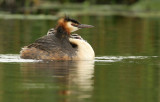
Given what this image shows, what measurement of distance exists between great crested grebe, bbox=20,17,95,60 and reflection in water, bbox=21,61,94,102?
1.38ft

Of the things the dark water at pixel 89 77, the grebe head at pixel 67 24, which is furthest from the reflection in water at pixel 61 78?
the grebe head at pixel 67 24

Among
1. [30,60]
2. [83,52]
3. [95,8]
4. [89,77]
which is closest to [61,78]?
[89,77]

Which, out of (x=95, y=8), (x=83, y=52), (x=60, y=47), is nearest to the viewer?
(x=60, y=47)

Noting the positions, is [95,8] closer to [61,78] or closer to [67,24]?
[67,24]

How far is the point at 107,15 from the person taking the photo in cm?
4203

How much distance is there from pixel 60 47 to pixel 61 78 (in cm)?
343

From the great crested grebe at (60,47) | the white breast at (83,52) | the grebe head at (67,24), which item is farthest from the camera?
the grebe head at (67,24)

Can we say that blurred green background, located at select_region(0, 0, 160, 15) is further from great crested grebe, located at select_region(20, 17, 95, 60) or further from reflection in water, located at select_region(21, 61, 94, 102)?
reflection in water, located at select_region(21, 61, 94, 102)

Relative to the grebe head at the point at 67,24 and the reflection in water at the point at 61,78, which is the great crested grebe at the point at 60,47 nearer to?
the grebe head at the point at 67,24

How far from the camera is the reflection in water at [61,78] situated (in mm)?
10508

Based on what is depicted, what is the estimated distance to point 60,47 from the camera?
1555cm

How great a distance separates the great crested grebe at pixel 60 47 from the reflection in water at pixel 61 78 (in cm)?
42

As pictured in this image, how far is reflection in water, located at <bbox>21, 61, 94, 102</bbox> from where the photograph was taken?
10.5 metres

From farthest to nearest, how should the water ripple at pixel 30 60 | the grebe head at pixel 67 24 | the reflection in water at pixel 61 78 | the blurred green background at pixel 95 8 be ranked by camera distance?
the blurred green background at pixel 95 8, the grebe head at pixel 67 24, the water ripple at pixel 30 60, the reflection in water at pixel 61 78
